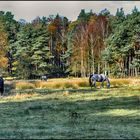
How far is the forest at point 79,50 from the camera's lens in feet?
357

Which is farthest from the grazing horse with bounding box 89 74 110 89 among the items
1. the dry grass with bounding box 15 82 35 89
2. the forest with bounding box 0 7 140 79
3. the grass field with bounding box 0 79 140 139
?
the forest with bounding box 0 7 140 79

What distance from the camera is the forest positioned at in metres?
109

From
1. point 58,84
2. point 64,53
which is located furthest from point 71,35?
point 58,84

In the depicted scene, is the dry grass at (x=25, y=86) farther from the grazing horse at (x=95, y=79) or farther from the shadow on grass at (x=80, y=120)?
the shadow on grass at (x=80, y=120)

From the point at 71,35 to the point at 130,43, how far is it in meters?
28.2

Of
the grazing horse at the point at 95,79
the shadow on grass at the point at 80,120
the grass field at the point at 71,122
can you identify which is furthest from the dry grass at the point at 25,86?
the shadow on grass at the point at 80,120

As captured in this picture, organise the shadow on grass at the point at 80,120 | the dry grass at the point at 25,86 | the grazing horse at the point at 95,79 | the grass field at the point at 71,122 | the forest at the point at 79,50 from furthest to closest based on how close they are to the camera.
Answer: the forest at the point at 79,50, the dry grass at the point at 25,86, the grazing horse at the point at 95,79, the shadow on grass at the point at 80,120, the grass field at the point at 71,122

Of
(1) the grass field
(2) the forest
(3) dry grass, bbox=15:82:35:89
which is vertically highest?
(2) the forest

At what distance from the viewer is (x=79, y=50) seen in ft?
408

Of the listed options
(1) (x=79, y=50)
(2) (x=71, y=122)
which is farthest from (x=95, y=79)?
(1) (x=79, y=50)

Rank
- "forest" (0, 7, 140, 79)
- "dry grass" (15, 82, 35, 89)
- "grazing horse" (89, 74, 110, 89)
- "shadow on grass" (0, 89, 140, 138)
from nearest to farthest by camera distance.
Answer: "shadow on grass" (0, 89, 140, 138)
"grazing horse" (89, 74, 110, 89)
"dry grass" (15, 82, 35, 89)
"forest" (0, 7, 140, 79)

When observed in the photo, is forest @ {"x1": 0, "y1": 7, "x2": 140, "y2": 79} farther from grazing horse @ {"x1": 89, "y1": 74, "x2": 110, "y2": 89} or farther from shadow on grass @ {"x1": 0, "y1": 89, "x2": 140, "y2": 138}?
shadow on grass @ {"x1": 0, "y1": 89, "x2": 140, "y2": 138}

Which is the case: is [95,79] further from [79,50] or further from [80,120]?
[79,50]

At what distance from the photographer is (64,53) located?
463ft
